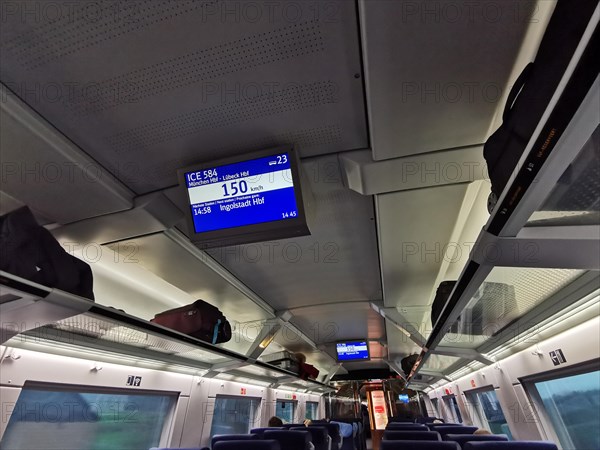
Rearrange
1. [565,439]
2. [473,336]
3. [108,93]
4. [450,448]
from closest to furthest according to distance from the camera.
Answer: [108,93] < [450,448] < [473,336] < [565,439]

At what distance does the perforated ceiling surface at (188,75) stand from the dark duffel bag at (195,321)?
211 cm

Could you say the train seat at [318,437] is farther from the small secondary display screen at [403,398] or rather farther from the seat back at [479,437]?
the small secondary display screen at [403,398]

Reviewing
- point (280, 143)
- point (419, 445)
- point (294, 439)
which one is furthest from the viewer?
point (294, 439)

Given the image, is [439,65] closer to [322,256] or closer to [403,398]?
[322,256]

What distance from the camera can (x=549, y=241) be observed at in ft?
4.50

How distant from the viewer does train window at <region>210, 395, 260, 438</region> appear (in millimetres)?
6909

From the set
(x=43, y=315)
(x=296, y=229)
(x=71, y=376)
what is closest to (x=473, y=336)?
(x=296, y=229)

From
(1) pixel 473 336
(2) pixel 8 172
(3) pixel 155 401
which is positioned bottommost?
(3) pixel 155 401

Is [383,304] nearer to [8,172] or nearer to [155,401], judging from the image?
[155,401]

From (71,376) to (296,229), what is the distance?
3306mm

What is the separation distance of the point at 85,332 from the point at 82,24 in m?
2.62

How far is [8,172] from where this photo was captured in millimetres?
2217

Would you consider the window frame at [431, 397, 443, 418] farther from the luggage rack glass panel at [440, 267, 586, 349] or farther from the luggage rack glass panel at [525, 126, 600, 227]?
the luggage rack glass panel at [525, 126, 600, 227]

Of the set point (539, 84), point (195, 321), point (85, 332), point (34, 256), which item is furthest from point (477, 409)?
point (34, 256)
